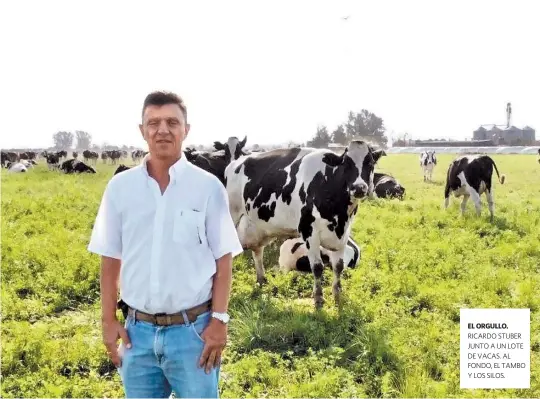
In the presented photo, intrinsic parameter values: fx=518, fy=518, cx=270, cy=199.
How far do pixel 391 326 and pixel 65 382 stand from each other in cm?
314

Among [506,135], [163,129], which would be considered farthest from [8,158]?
[506,135]

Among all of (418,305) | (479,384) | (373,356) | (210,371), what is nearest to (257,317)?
(373,356)

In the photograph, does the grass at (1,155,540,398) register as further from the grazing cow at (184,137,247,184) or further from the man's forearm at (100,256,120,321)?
the grazing cow at (184,137,247,184)

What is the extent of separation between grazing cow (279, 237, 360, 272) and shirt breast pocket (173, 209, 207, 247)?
5.16m

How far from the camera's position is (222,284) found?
102 inches

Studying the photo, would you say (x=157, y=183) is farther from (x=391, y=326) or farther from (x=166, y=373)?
(x=391, y=326)

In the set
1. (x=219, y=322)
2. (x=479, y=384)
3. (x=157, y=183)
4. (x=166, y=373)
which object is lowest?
(x=479, y=384)

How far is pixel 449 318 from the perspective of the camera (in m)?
5.67

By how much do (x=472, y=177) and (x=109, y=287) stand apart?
462 inches

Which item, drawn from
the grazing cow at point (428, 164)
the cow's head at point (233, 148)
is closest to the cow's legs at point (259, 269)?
the cow's head at point (233, 148)

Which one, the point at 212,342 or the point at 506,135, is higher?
the point at 506,135

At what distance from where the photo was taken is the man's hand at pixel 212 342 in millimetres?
2510

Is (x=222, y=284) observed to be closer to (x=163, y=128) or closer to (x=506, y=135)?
(x=163, y=128)

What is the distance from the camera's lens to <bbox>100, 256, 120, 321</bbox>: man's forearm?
268 centimetres
